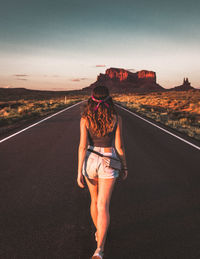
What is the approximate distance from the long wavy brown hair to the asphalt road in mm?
1452

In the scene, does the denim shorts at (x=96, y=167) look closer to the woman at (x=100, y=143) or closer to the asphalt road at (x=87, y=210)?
the woman at (x=100, y=143)

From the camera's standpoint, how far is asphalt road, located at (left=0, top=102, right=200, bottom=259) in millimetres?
2695

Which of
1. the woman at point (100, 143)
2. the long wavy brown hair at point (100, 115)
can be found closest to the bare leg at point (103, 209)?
the woman at point (100, 143)

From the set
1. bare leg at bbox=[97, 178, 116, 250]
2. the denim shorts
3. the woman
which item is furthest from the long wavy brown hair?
bare leg at bbox=[97, 178, 116, 250]

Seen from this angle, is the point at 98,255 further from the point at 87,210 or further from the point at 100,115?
the point at 100,115

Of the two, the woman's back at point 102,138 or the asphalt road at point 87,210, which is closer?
the woman's back at point 102,138

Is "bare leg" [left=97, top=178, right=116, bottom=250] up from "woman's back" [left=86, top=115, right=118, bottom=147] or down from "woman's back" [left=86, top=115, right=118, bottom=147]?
down

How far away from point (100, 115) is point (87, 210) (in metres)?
1.91

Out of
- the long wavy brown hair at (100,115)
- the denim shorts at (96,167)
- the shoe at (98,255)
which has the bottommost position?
the shoe at (98,255)

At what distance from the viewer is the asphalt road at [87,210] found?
106 inches

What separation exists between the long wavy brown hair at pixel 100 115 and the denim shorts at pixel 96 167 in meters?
0.22

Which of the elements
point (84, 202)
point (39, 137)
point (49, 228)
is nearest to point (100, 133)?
point (49, 228)

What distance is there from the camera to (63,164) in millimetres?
5934

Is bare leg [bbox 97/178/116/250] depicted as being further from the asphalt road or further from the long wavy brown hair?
the long wavy brown hair
